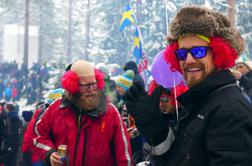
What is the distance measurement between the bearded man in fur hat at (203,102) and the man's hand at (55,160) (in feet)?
4.69

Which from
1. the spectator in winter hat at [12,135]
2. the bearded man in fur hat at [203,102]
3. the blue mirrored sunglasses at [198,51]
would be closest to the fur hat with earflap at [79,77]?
the bearded man in fur hat at [203,102]

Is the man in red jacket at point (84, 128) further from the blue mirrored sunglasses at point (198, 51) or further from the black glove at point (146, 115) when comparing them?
the blue mirrored sunglasses at point (198, 51)

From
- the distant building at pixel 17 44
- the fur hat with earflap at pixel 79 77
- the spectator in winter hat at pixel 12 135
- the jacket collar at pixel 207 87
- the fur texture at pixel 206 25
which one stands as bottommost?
the spectator in winter hat at pixel 12 135

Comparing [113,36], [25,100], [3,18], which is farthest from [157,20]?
[3,18]

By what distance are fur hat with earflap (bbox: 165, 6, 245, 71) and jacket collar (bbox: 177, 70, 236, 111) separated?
122mm

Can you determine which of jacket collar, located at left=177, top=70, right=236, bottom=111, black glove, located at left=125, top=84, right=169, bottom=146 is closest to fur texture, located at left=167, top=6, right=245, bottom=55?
jacket collar, located at left=177, top=70, right=236, bottom=111

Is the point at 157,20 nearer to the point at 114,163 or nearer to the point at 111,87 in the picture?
the point at 111,87

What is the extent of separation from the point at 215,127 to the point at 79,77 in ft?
8.07

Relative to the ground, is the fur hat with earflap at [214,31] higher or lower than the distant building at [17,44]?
lower

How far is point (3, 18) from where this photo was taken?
55281 millimetres

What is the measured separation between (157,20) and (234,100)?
35453 mm

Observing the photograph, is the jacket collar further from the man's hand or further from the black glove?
the man's hand

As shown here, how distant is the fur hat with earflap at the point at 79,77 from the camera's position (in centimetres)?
442

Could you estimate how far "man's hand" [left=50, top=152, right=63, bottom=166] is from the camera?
13.4 feet
